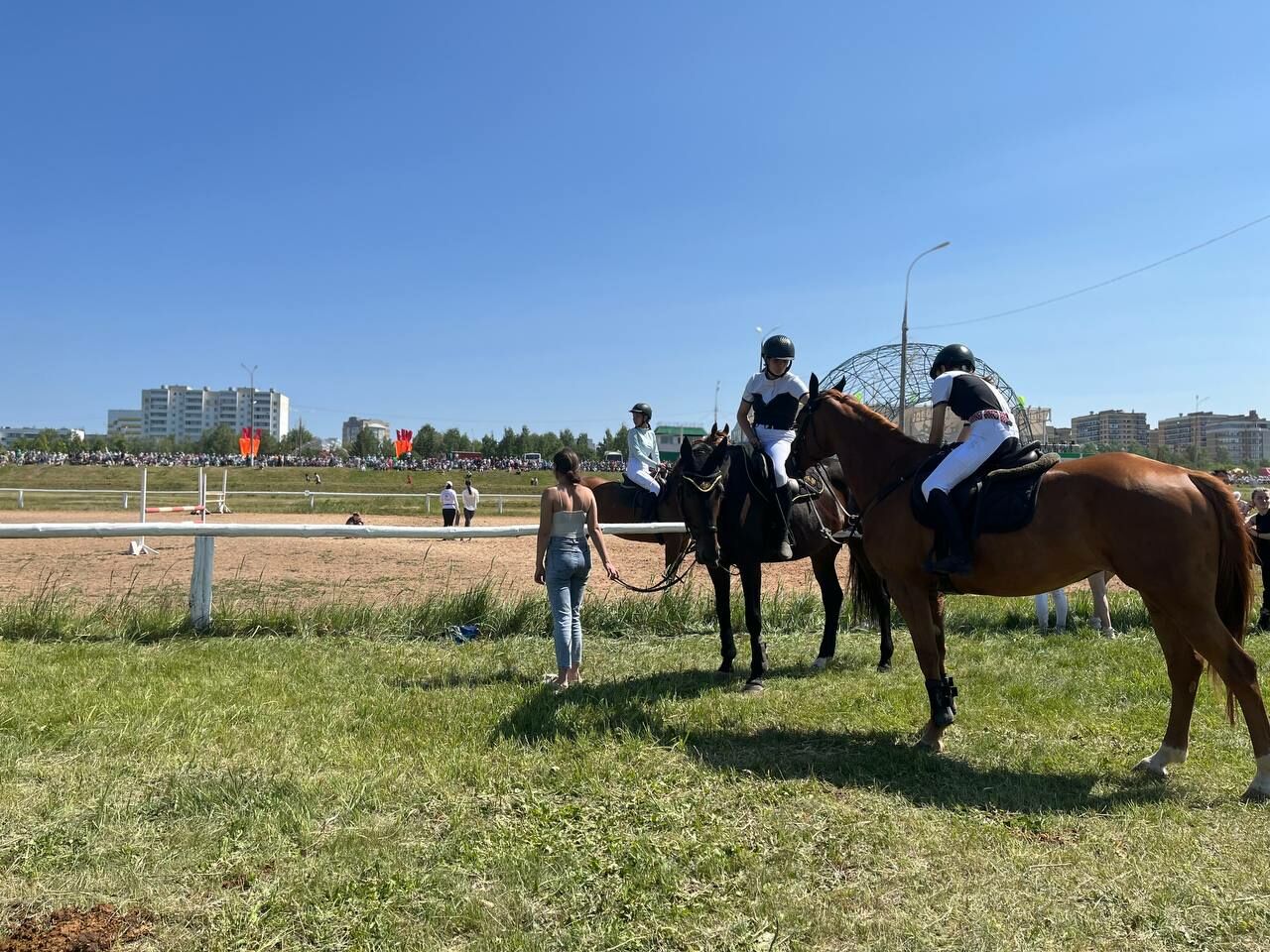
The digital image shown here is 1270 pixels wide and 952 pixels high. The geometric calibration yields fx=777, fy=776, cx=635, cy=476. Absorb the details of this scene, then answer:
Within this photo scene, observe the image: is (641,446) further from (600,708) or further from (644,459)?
(600,708)

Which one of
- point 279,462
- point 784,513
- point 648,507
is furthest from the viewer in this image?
point 279,462

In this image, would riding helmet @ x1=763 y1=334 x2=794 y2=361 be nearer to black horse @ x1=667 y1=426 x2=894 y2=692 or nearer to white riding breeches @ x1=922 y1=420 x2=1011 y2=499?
black horse @ x1=667 y1=426 x2=894 y2=692

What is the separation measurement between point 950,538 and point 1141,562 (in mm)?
1070

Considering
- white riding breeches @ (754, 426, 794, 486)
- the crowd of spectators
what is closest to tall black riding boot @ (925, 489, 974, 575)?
white riding breeches @ (754, 426, 794, 486)

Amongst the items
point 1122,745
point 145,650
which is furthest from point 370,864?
point 145,650

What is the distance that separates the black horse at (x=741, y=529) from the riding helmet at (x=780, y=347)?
35.5 inches

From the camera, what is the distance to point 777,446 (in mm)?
7258

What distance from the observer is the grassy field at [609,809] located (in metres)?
3.03

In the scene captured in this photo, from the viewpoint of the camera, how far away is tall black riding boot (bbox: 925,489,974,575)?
16.7 ft

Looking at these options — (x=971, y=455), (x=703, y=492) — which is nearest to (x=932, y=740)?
(x=971, y=455)

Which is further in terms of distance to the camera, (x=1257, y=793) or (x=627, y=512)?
(x=627, y=512)

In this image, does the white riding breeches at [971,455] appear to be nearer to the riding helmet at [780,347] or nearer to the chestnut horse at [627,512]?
the riding helmet at [780,347]

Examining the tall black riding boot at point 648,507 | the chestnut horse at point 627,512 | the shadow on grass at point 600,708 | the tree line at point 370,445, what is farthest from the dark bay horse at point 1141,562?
the tree line at point 370,445

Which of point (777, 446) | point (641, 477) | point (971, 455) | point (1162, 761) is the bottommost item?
point (1162, 761)
